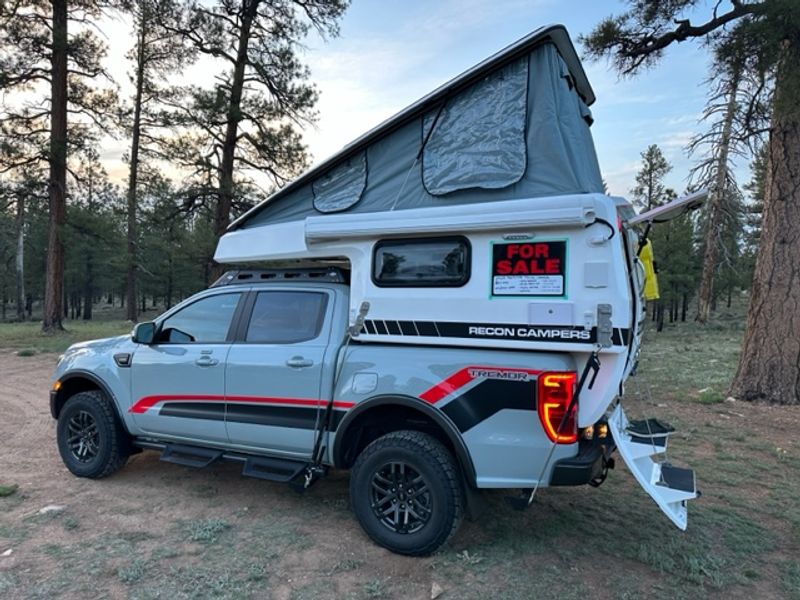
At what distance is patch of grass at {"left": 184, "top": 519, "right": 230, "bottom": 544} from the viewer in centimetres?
377

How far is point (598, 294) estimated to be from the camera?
10.7 feet

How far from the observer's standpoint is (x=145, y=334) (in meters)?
4.69

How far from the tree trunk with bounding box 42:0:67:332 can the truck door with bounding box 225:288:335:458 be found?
51.2ft

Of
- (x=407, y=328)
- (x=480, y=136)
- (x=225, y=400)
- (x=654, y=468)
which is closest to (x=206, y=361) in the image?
(x=225, y=400)

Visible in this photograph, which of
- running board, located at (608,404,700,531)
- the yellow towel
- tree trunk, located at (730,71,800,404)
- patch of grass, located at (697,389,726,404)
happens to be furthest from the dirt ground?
tree trunk, located at (730,71,800,404)

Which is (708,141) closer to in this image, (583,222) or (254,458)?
(583,222)

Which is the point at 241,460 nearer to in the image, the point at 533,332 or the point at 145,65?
the point at 533,332

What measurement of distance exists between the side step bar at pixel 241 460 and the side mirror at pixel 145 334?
0.90 meters

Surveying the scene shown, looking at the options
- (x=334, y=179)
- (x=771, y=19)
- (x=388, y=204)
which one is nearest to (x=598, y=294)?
(x=388, y=204)

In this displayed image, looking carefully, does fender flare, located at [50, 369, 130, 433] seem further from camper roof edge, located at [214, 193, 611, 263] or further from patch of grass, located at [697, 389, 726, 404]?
patch of grass, located at [697, 389, 726, 404]

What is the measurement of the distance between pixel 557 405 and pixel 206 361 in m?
2.77

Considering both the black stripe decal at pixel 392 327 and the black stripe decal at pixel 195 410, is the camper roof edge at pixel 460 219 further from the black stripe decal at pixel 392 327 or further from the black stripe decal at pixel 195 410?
the black stripe decal at pixel 195 410

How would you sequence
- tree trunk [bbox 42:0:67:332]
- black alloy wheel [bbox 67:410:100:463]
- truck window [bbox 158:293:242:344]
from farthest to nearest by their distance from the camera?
tree trunk [bbox 42:0:67:332] < black alloy wheel [bbox 67:410:100:463] < truck window [bbox 158:293:242:344]

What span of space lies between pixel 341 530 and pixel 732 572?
2.55 metres
